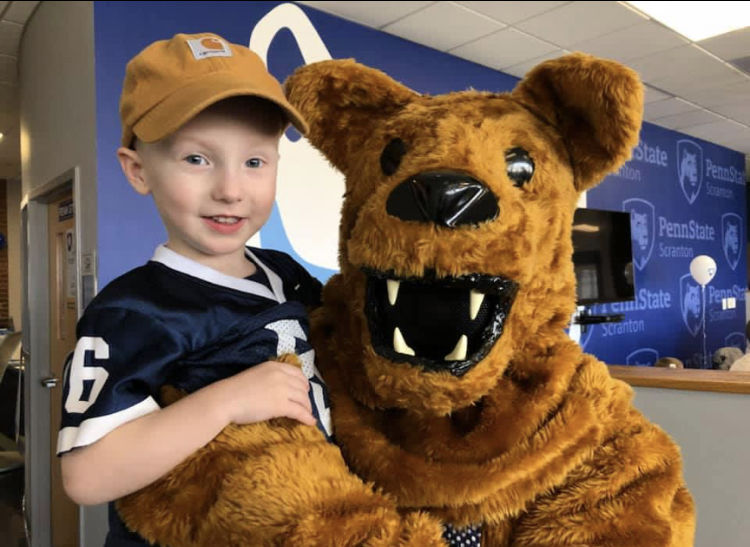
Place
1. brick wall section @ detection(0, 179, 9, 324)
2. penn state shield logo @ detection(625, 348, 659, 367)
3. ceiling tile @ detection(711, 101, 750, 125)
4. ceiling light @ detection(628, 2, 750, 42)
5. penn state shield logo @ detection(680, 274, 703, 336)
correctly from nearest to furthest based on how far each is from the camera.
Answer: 1. ceiling light @ detection(628, 2, 750, 42)
2. ceiling tile @ detection(711, 101, 750, 125)
3. penn state shield logo @ detection(625, 348, 659, 367)
4. penn state shield logo @ detection(680, 274, 703, 336)
5. brick wall section @ detection(0, 179, 9, 324)

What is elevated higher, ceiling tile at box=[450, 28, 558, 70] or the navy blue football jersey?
ceiling tile at box=[450, 28, 558, 70]

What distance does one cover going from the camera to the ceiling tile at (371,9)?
25cm

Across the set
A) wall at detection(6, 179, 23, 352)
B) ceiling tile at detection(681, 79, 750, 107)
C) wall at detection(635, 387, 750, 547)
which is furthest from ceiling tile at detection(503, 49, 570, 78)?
wall at detection(6, 179, 23, 352)

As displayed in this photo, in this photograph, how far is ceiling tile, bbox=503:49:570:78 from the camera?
34cm

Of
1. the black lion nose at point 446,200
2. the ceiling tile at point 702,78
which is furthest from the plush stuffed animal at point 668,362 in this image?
the black lion nose at point 446,200

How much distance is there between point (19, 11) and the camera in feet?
0.88

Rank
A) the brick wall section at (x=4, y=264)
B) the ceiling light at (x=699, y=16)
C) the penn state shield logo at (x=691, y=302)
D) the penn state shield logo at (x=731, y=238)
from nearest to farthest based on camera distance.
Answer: the ceiling light at (x=699, y=16) → the penn state shield logo at (x=731, y=238) → the penn state shield logo at (x=691, y=302) → the brick wall section at (x=4, y=264)

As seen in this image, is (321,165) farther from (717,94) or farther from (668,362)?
(668,362)

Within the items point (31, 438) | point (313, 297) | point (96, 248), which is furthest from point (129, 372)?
point (31, 438)

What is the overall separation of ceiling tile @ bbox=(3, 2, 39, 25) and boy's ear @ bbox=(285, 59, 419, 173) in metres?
0.18

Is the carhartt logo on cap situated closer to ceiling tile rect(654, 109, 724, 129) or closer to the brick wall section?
ceiling tile rect(654, 109, 724, 129)

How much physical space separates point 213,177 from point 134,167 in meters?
0.06

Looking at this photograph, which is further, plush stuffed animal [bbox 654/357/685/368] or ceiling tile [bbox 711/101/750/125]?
plush stuffed animal [bbox 654/357/685/368]

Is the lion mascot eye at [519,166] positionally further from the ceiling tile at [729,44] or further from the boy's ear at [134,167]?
the boy's ear at [134,167]
